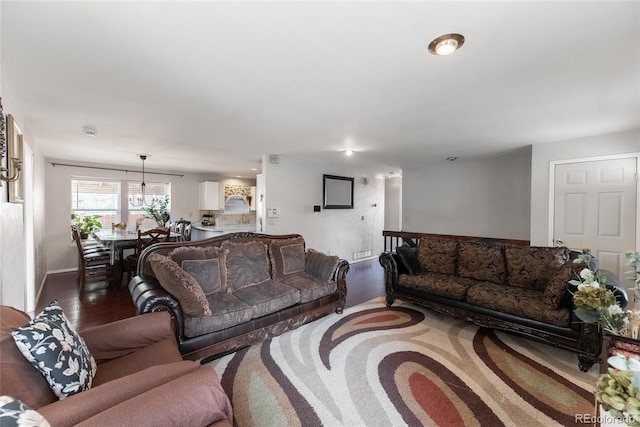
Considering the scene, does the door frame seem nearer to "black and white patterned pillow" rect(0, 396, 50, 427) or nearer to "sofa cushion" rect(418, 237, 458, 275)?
"sofa cushion" rect(418, 237, 458, 275)

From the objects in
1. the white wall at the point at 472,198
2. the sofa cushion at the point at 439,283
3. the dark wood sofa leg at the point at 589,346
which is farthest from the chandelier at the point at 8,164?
the white wall at the point at 472,198

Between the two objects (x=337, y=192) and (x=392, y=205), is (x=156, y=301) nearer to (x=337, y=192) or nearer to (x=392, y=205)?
(x=337, y=192)

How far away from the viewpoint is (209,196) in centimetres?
671

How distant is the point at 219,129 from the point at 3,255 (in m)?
2.08

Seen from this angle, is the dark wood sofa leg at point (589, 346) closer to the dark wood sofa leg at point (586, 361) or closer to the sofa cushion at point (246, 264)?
the dark wood sofa leg at point (586, 361)

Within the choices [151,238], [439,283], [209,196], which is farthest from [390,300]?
[209,196]

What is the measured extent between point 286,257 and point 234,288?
2.49ft

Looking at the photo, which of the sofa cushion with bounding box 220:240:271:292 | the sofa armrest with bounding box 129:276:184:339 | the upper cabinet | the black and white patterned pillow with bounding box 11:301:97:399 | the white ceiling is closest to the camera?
the black and white patterned pillow with bounding box 11:301:97:399

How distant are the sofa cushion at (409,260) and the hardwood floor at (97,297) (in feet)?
2.58

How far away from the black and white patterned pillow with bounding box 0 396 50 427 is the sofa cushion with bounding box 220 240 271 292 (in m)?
2.08

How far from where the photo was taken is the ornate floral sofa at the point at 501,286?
7.38ft

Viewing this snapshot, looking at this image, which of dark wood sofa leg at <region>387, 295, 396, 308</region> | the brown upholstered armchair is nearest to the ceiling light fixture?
the brown upholstered armchair

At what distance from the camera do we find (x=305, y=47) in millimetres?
1518

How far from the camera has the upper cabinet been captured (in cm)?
669
